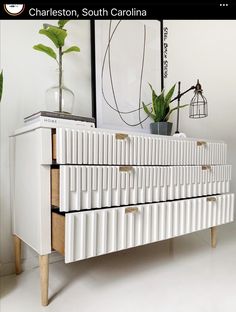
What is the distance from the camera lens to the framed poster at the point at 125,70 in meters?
1.40

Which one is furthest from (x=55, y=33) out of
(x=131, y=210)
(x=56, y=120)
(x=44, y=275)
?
(x=44, y=275)

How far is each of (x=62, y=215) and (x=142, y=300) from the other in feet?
1.49

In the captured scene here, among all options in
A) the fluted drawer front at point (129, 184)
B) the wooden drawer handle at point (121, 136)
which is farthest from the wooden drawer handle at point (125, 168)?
the wooden drawer handle at point (121, 136)

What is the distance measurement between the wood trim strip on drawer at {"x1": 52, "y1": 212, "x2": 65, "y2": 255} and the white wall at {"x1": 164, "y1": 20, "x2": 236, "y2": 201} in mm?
1444

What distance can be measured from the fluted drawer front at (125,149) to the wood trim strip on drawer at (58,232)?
0.20m

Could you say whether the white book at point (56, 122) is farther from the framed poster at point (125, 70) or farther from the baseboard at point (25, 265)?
the baseboard at point (25, 265)

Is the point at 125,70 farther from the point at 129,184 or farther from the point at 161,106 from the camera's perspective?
the point at 129,184

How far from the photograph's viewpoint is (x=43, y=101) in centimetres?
124

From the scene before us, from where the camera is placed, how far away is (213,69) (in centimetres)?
205

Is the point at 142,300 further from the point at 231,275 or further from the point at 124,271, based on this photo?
the point at 231,275

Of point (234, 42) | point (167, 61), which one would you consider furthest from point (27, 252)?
point (234, 42)

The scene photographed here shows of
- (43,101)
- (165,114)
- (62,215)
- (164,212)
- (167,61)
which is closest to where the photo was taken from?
(62,215)

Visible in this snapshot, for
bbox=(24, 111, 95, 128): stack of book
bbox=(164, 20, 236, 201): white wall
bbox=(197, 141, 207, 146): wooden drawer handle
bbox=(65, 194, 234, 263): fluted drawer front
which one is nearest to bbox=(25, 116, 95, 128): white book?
bbox=(24, 111, 95, 128): stack of book

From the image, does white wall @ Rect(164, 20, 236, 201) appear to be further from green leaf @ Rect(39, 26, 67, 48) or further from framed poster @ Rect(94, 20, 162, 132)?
green leaf @ Rect(39, 26, 67, 48)
